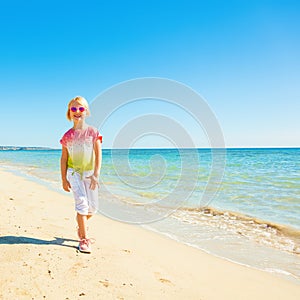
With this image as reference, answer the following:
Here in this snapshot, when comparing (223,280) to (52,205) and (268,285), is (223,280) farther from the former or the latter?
(52,205)

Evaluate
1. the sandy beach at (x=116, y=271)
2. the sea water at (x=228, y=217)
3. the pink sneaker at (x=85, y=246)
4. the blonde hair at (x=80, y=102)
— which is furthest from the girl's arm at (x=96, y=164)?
the sea water at (x=228, y=217)

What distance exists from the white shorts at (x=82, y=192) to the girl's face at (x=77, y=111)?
0.69m

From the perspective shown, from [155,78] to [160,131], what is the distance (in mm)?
4203

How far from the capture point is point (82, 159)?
11.6 ft

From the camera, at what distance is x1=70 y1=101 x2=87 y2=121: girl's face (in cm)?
357

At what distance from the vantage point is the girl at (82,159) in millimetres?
3539

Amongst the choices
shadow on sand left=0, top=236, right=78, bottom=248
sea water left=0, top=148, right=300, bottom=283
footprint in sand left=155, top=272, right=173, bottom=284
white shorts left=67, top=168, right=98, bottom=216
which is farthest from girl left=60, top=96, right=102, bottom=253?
sea water left=0, top=148, right=300, bottom=283

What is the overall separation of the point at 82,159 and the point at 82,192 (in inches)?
17.0

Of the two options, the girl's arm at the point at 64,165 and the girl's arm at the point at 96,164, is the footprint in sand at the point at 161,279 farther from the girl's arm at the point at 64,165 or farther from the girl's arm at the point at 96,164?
the girl's arm at the point at 64,165

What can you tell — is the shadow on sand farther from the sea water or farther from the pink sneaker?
the sea water

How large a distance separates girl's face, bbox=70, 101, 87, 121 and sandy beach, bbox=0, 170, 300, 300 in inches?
66.6

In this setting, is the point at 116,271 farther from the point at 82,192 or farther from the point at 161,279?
the point at 82,192

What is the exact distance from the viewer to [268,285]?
10.2ft

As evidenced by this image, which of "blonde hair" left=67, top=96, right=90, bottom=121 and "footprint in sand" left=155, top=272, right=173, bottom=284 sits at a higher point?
"blonde hair" left=67, top=96, right=90, bottom=121
